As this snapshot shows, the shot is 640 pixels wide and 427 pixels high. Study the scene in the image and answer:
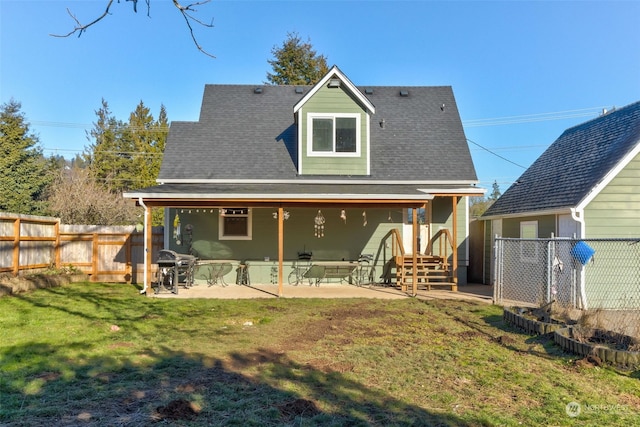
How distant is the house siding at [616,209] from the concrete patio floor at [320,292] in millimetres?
2908

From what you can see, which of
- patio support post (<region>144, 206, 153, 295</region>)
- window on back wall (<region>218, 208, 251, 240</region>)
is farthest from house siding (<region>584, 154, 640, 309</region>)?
patio support post (<region>144, 206, 153, 295</region>)

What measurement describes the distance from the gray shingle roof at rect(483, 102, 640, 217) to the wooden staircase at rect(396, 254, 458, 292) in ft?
8.56

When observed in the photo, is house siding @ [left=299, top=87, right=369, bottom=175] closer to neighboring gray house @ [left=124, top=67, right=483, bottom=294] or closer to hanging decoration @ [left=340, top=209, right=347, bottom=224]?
neighboring gray house @ [left=124, top=67, right=483, bottom=294]

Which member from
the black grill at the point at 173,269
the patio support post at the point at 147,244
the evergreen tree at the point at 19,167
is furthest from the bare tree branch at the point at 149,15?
the evergreen tree at the point at 19,167

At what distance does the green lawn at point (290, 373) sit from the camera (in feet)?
12.3

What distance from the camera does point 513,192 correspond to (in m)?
13.9

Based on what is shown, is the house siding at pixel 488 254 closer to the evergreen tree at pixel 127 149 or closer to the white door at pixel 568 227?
the white door at pixel 568 227

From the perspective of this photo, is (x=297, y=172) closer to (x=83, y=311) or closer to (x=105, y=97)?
(x=83, y=311)

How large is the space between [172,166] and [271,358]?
9.10 meters

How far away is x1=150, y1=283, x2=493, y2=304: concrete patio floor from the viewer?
35.4ft

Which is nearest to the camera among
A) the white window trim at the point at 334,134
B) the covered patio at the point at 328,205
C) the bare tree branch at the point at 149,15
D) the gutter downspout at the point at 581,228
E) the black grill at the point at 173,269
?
the bare tree branch at the point at 149,15

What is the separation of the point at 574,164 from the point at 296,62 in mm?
19083

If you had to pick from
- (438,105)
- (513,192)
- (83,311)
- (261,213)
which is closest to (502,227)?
(513,192)

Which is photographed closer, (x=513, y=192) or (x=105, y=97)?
(x=513, y=192)
